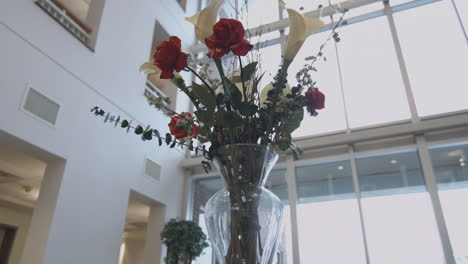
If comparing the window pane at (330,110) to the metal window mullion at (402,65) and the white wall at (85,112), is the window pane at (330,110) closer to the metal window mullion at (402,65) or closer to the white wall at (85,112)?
the metal window mullion at (402,65)

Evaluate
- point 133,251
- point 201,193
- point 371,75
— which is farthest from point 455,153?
point 133,251

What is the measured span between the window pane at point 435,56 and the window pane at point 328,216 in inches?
66.1

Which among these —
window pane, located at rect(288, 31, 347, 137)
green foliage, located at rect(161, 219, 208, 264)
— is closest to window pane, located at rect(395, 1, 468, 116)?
window pane, located at rect(288, 31, 347, 137)

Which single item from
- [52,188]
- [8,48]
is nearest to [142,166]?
[52,188]

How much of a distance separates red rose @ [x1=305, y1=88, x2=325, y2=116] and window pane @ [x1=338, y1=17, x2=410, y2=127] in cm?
513

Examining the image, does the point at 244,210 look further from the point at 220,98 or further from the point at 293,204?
the point at 293,204

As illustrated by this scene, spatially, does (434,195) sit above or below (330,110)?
below

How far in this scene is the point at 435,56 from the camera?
5.78 metres

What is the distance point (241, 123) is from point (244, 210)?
0.71ft

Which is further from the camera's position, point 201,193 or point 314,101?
point 201,193

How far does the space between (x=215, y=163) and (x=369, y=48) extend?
6113mm

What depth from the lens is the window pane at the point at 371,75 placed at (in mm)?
5746

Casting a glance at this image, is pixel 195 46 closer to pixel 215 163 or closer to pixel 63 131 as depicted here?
pixel 63 131

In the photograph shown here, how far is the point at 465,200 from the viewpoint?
4.82 m
